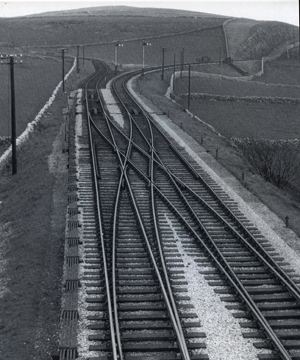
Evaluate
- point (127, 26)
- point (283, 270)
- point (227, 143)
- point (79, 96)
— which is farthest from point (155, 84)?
point (127, 26)

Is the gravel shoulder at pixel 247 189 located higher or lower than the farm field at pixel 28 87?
lower

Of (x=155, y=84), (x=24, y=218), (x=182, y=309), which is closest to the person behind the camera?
(x=182, y=309)

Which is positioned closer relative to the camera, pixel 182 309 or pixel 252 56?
pixel 182 309

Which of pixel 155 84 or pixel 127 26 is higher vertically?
pixel 127 26

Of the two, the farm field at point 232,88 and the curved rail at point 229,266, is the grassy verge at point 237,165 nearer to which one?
the curved rail at point 229,266

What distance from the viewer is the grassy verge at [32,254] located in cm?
1309

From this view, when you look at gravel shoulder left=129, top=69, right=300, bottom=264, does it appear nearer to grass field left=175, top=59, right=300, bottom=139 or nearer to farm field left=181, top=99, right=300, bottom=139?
farm field left=181, top=99, right=300, bottom=139

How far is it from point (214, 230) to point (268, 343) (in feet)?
24.9

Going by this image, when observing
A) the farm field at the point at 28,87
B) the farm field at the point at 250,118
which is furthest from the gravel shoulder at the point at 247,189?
the farm field at the point at 28,87

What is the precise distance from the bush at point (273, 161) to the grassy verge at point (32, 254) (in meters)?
10.3

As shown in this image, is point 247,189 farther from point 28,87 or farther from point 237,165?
point 28,87

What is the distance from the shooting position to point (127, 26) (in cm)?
16800

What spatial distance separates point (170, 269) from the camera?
1669cm

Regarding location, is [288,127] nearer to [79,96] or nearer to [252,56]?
[79,96]
